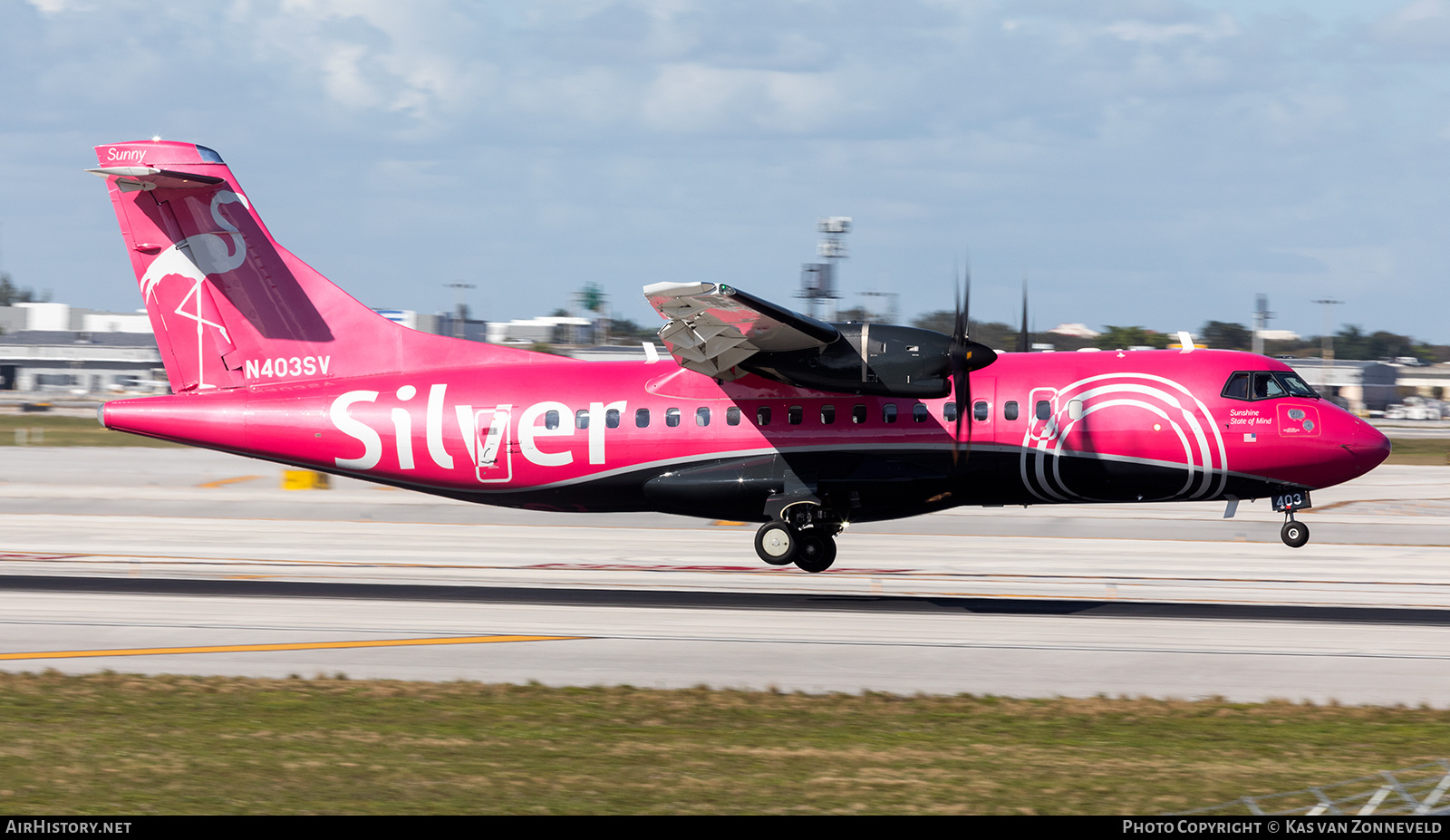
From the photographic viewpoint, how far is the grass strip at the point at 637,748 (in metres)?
8.84

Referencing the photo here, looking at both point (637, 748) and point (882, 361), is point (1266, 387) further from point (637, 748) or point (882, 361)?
point (637, 748)

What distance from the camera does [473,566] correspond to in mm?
21516

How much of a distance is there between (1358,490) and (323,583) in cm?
3209

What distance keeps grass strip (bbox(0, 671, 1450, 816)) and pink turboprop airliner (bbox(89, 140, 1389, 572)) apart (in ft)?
24.8

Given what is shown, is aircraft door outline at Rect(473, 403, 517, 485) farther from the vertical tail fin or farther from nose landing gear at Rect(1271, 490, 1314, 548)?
nose landing gear at Rect(1271, 490, 1314, 548)

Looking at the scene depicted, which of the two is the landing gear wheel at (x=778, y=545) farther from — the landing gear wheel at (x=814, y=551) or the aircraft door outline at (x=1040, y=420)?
the aircraft door outline at (x=1040, y=420)

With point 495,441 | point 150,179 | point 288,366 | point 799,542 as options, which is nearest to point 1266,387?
point 799,542

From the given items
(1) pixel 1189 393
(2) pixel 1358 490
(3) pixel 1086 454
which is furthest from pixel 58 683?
(2) pixel 1358 490

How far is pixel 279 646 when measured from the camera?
1440 cm

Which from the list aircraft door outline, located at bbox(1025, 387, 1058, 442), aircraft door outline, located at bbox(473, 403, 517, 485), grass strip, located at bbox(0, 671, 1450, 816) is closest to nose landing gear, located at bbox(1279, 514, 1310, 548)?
aircraft door outline, located at bbox(1025, 387, 1058, 442)

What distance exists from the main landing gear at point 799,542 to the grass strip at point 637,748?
303 inches

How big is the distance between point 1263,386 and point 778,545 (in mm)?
8096
